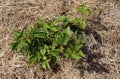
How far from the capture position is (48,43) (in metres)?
2.72

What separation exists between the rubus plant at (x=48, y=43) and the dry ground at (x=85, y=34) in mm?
88

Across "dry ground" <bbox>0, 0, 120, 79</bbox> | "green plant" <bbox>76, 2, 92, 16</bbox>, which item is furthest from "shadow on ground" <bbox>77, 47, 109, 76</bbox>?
"green plant" <bbox>76, 2, 92, 16</bbox>

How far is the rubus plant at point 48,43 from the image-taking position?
8.41 feet

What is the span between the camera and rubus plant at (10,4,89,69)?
256 cm

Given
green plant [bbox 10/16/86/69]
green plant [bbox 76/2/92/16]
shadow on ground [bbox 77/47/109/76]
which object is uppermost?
green plant [bbox 76/2/92/16]

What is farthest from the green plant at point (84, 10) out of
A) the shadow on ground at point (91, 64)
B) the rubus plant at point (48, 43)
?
the shadow on ground at point (91, 64)

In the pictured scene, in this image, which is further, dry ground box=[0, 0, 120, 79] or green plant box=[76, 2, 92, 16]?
green plant box=[76, 2, 92, 16]

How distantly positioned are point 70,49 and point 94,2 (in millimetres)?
760

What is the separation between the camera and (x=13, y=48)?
251cm

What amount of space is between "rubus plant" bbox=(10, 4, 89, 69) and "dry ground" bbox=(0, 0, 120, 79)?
9 cm

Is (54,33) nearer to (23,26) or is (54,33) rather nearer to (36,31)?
(36,31)

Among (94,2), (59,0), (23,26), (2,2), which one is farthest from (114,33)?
(2,2)

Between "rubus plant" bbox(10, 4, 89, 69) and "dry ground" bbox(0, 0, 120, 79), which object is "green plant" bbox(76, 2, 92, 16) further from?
"rubus plant" bbox(10, 4, 89, 69)

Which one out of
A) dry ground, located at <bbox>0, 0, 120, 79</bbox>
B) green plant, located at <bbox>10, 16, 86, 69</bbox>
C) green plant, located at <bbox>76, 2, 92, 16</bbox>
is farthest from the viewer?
green plant, located at <bbox>76, 2, 92, 16</bbox>
